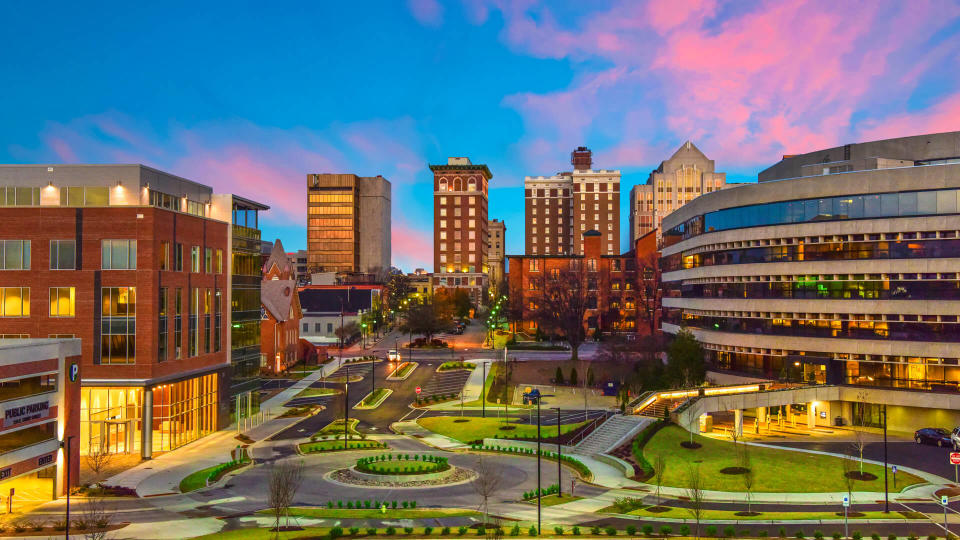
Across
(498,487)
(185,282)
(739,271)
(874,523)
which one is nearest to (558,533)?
(498,487)

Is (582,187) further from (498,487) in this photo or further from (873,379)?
(498,487)

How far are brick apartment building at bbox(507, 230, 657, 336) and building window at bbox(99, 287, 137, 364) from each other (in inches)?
2874

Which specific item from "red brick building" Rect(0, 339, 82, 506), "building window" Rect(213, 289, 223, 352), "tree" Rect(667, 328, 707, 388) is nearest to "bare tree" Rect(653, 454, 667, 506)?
"tree" Rect(667, 328, 707, 388)

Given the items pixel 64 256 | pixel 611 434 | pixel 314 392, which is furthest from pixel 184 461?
pixel 314 392

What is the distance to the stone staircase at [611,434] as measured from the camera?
50.2 m

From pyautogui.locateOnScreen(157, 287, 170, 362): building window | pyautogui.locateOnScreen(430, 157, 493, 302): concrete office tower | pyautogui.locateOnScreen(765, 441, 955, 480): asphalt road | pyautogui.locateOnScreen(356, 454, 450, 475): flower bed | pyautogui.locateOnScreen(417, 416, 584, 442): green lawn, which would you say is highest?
pyautogui.locateOnScreen(430, 157, 493, 302): concrete office tower

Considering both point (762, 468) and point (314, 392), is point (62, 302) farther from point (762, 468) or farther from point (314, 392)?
point (762, 468)

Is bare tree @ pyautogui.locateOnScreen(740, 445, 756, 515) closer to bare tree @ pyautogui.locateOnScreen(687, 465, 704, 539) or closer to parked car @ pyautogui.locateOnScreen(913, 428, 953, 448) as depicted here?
bare tree @ pyautogui.locateOnScreen(687, 465, 704, 539)

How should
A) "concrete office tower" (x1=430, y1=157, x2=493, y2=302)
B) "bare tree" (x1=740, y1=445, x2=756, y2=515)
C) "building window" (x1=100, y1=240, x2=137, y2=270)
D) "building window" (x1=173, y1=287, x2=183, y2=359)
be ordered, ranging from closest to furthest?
"bare tree" (x1=740, y1=445, x2=756, y2=515) < "building window" (x1=100, y1=240, x2=137, y2=270) < "building window" (x1=173, y1=287, x2=183, y2=359) < "concrete office tower" (x1=430, y1=157, x2=493, y2=302)

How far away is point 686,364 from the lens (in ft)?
199

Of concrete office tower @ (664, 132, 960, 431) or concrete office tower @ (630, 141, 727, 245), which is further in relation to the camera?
concrete office tower @ (630, 141, 727, 245)

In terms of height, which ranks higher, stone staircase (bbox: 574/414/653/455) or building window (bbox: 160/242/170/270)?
building window (bbox: 160/242/170/270)

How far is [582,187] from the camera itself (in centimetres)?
19950

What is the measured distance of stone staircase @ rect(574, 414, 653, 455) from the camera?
50156mm
